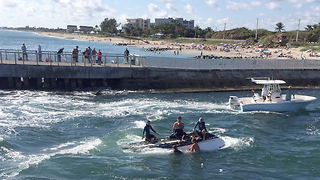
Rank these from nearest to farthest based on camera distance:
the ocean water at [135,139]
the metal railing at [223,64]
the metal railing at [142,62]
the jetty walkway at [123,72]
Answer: the ocean water at [135,139], the jetty walkway at [123,72], the metal railing at [142,62], the metal railing at [223,64]

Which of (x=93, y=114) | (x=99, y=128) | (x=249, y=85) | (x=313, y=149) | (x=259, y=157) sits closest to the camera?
(x=259, y=157)

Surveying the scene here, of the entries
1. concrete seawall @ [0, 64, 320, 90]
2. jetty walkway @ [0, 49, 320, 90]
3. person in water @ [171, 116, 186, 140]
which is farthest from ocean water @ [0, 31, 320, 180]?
jetty walkway @ [0, 49, 320, 90]

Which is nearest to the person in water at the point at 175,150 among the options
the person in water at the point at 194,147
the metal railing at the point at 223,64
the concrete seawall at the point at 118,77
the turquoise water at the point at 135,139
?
the turquoise water at the point at 135,139

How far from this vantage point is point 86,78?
3681 centimetres

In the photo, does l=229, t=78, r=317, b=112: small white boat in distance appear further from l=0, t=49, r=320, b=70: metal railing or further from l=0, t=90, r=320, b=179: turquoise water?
l=0, t=49, r=320, b=70: metal railing

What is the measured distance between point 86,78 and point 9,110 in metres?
11.4

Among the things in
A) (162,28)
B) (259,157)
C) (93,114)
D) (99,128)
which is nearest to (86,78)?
(93,114)

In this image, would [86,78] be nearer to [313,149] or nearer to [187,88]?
[187,88]

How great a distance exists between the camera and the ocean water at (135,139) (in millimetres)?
16266

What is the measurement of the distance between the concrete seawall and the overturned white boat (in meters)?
18.4

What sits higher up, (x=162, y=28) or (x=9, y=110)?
→ (x=162, y=28)

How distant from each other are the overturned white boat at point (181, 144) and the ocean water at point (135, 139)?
321mm

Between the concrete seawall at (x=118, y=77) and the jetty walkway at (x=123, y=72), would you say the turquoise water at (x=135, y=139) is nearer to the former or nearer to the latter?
the concrete seawall at (x=118, y=77)

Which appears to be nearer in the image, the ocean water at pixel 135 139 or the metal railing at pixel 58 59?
the ocean water at pixel 135 139
